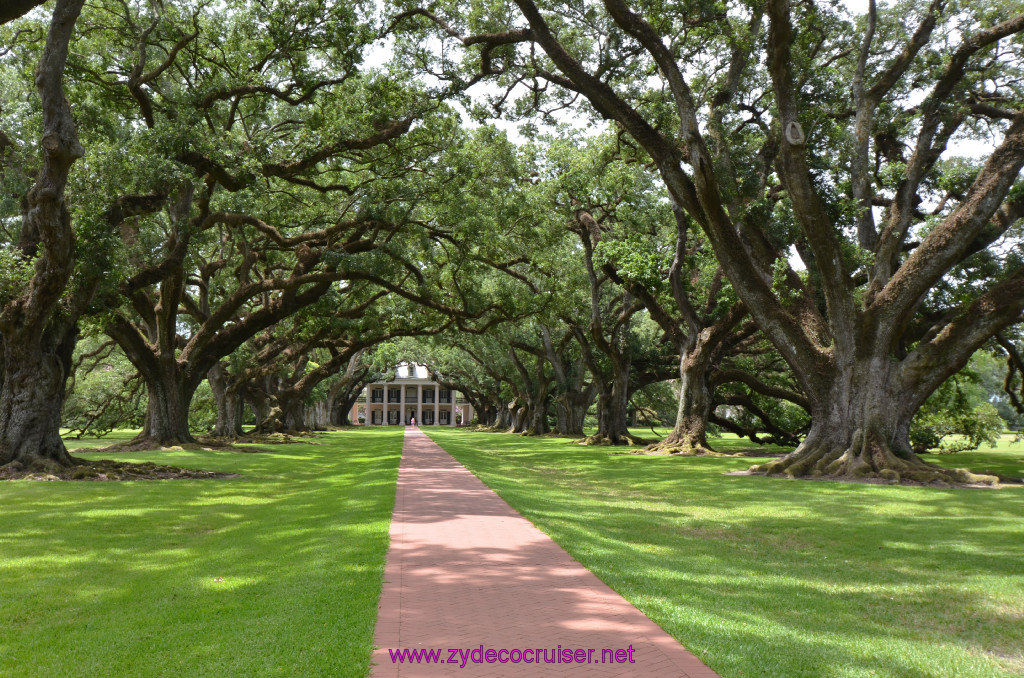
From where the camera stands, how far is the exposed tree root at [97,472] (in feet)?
42.3

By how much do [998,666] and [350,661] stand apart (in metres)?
3.77

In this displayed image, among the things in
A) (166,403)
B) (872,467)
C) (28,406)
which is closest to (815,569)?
(872,467)

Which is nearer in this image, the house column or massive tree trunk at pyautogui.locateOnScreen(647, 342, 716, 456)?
massive tree trunk at pyautogui.locateOnScreen(647, 342, 716, 456)

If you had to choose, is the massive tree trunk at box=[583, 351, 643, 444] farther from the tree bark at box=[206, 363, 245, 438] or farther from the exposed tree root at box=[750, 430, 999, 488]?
the tree bark at box=[206, 363, 245, 438]

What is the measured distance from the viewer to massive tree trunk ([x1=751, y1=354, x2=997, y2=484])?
13789 millimetres

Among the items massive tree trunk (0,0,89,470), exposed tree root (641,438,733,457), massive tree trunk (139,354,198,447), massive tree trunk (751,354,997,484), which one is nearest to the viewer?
massive tree trunk (0,0,89,470)

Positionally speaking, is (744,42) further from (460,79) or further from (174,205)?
(174,205)

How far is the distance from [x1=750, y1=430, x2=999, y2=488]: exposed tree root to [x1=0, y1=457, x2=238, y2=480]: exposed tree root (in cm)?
1326

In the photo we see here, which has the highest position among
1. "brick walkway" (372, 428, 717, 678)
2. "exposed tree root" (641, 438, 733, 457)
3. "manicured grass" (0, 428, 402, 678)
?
"brick walkway" (372, 428, 717, 678)

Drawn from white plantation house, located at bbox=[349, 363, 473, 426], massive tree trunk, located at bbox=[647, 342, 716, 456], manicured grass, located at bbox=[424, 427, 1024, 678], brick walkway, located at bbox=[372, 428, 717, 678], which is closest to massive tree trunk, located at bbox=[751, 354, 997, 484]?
manicured grass, located at bbox=[424, 427, 1024, 678]

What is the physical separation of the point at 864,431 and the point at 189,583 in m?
13.6

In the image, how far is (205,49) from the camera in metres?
16.0

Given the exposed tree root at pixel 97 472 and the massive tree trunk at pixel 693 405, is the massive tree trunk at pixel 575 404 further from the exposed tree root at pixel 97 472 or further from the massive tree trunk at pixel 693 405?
the exposed tree root at pixel 97 472

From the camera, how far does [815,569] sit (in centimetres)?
639
